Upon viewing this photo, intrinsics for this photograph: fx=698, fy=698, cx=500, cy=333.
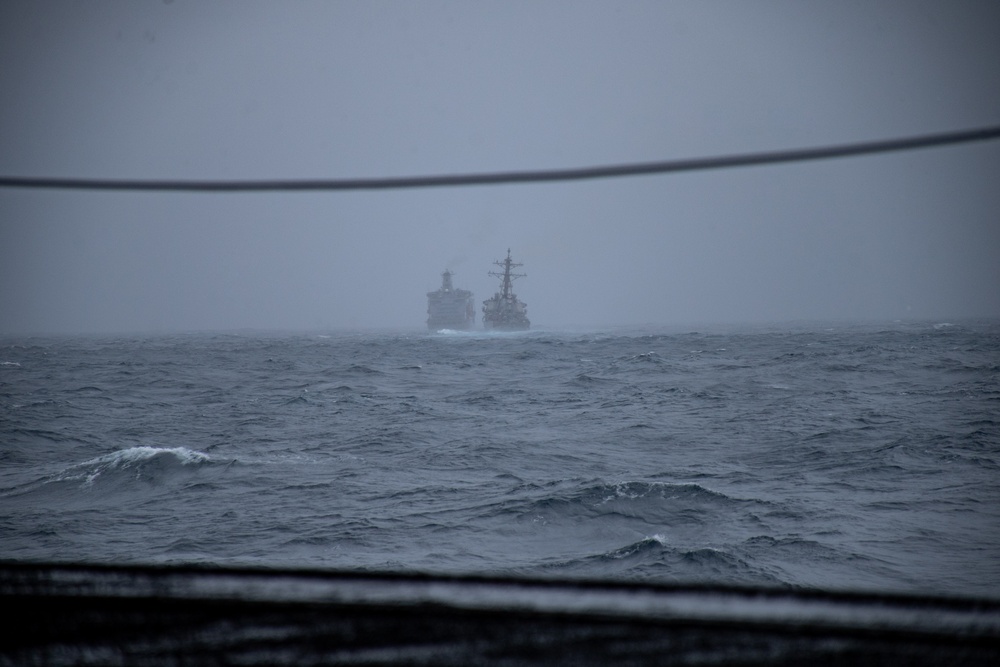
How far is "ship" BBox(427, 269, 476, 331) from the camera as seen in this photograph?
103938 millimetres

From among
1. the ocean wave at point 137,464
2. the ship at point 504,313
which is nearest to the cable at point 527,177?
the ocean wave at point 137,464

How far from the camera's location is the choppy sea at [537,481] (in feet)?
26.2

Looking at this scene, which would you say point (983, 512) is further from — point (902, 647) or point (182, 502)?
point (182, 502)

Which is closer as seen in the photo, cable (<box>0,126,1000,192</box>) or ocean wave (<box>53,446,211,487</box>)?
cable (<box>0,126,1000,192</box>)

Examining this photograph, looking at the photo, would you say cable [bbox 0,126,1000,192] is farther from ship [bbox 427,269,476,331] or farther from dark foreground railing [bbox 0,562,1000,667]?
ship [bbox 427,269,476,331]

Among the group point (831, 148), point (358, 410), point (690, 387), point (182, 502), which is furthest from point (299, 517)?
point (690, 387)

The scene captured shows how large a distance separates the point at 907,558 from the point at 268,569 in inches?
320

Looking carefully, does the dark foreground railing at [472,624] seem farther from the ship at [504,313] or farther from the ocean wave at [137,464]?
the ship at [504,313]

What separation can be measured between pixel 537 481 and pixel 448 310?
92.7 metres

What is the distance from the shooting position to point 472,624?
5.70ft

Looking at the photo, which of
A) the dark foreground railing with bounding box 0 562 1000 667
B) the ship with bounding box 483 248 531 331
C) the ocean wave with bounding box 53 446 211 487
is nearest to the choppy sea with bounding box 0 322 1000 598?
the ocean wave with bounding box 53 446 211 487

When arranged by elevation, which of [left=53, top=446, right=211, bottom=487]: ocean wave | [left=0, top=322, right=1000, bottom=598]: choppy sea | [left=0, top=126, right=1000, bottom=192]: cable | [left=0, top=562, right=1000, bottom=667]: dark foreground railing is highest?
[left=0, top=126, right=1000, bottom=192]: cable

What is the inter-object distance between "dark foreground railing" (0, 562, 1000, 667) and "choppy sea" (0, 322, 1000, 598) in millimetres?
1974

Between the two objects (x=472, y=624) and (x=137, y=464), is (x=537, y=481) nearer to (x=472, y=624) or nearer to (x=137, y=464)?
(x=137, y=464)
